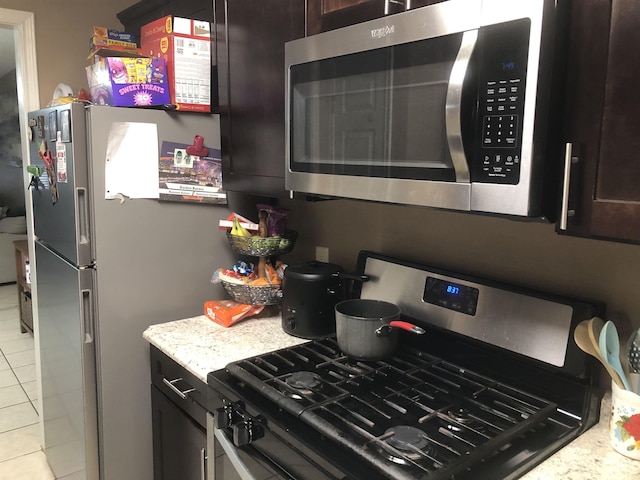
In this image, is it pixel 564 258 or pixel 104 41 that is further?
pixel 104 41

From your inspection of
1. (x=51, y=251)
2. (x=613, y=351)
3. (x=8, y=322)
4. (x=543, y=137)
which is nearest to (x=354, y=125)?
(x=543, y=137)

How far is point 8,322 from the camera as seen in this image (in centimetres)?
464

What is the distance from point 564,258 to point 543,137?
0.47 meters

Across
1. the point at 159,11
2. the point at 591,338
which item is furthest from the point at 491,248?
the point at 159,11

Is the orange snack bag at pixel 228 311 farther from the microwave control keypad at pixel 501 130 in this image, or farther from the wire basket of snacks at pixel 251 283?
the microwave control keypad at pixel 501 130

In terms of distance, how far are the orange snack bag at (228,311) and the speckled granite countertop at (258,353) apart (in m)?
0.02

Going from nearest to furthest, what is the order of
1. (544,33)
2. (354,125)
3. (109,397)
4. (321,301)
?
1. (544,33)
2. (354,125)
3. (321,301)
4. (109,397)

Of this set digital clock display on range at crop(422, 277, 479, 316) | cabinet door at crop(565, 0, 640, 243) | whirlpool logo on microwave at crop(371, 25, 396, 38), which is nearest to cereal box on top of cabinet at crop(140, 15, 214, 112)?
whirlpool logo on microwave at crop(371, 25, 396, 38)

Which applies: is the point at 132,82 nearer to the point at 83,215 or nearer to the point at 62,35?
the point at 83,215

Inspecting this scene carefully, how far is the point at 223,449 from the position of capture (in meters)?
1.35

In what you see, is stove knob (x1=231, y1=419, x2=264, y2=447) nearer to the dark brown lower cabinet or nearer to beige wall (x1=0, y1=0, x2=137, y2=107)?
the dark brown lower cabinet

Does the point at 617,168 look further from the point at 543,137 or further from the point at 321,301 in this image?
the point at 321,301

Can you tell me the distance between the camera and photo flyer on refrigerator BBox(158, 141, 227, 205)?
182 cm

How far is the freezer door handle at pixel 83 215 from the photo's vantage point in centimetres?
172
